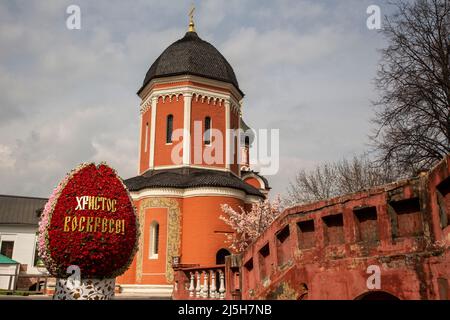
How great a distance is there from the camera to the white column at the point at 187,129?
26.2m

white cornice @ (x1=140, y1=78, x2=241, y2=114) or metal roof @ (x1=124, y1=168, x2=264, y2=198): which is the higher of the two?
white cornice @ (x1=140, y1=78, x2=241, y2=114)

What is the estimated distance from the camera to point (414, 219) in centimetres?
690

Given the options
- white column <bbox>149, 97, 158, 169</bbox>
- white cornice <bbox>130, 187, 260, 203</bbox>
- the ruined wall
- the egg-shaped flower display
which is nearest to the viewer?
the ruined wall

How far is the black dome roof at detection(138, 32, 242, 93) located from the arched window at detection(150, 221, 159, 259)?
982cm

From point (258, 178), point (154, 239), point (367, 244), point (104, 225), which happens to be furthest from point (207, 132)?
point (367, 244)

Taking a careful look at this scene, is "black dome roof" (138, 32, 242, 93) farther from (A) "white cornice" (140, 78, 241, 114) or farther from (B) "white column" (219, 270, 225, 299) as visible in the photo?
(B) "white column" (219, 270, 225, 299)

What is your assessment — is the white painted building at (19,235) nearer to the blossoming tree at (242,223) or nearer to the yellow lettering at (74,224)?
the blossoming tree at (242,223)

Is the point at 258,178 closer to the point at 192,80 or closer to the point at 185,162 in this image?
the point at 185,162

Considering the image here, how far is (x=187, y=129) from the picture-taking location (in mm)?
26562

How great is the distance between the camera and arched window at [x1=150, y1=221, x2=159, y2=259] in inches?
930

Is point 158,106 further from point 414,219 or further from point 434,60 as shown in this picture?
point 414,219

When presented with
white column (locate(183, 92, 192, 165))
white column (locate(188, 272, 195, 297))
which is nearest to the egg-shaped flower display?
white column (locate(188, 272, 195, 297))
